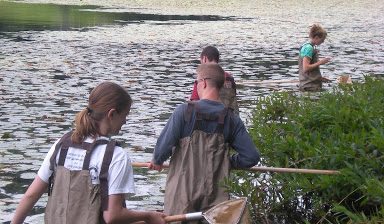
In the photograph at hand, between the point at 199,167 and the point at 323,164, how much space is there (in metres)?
1.11

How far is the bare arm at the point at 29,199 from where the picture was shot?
5160 mm

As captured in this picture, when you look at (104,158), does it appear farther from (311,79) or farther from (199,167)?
(311,79)

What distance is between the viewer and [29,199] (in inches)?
203

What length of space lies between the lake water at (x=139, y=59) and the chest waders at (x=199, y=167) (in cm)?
262

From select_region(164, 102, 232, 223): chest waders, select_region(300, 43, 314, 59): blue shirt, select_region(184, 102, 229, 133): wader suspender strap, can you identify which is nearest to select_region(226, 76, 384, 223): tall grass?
select_region(164, 102, 232, 223): chest waders

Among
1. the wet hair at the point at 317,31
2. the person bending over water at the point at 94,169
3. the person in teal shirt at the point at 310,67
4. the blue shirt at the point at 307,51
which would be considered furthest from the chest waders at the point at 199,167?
the blue shirt at the point at 307,51

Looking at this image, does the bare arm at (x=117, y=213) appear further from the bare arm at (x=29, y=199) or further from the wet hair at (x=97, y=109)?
the bare arm at (x=29, y=199)

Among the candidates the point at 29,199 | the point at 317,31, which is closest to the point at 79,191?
the point at 29,199

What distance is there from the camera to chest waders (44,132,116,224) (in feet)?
16.1

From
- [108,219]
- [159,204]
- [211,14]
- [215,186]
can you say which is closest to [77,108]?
[159,204]

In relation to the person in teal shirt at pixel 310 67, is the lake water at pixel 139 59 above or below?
below

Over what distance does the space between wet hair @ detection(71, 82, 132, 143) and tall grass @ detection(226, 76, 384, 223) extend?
1.60m

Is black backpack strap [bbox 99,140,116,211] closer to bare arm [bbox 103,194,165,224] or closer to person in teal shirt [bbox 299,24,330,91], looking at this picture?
bare arm [bbox 103,194,165,224]

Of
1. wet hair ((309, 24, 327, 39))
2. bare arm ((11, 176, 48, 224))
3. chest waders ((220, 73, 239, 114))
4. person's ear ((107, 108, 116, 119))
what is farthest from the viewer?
wet hair ((309, 24, 327, 39))
